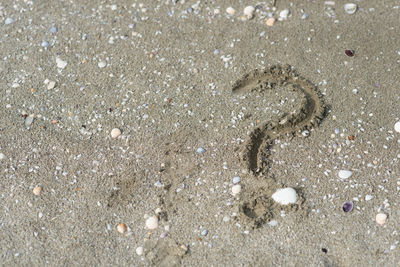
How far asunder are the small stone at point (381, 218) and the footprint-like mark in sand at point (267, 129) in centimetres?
47

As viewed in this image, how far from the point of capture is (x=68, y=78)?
11.4 feet

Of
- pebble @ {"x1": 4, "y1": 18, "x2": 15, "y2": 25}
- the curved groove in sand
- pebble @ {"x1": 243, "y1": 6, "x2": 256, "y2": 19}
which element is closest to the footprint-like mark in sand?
the curved groove in sand

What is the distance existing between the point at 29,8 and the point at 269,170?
2447 millimetres

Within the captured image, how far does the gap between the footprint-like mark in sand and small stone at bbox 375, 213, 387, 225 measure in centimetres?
47

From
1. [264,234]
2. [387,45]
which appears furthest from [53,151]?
[387,45]

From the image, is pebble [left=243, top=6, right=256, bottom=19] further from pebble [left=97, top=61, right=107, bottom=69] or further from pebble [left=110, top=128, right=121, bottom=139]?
pebble [left=110, top=128, right=121, bottom=139]

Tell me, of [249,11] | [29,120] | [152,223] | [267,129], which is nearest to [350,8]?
[249,11]

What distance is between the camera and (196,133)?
3.15 metres

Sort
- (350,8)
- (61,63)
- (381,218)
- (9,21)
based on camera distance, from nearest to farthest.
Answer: (381,218), (61,63), (350,8), (9,21)

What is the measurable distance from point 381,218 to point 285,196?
1.85 ft

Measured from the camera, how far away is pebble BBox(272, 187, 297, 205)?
2.82 meters

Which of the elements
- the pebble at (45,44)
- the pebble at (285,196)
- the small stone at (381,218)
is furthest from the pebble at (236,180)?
the pebble at (45,44)

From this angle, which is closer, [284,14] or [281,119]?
[281,119]

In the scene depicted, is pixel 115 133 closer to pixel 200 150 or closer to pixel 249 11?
pixel 200 150
